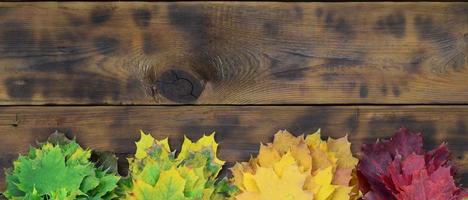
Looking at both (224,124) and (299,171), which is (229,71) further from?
(299,171)

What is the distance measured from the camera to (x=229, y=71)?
1031 millimetres

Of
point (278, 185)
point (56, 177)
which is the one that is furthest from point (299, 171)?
point (56, 177)

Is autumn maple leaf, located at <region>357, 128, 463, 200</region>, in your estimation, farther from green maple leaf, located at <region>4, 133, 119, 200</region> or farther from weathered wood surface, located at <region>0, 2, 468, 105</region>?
green maple leaf, located at <region>4, 133, 119, 200</region>

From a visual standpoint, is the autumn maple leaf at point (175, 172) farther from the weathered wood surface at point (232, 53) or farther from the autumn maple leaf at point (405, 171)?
the autumn maple leaf at point (405, 171)

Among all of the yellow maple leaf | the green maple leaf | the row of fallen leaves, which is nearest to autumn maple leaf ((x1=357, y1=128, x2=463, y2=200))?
the row of fallen leaves

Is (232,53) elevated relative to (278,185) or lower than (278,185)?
elevated

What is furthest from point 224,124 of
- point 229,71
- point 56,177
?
point 56,177

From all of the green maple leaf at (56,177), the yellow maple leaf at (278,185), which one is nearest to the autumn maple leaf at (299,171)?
the yellow maple leaf at (278,185)

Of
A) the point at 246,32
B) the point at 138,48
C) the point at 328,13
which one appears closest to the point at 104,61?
the point at 138,48

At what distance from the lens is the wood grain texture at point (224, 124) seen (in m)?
1.03

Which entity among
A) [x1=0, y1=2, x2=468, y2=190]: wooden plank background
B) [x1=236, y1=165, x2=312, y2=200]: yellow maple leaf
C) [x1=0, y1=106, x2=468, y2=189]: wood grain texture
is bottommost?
[x1=236, y1=165, x2=312, y2=200]: yellow maple leaf

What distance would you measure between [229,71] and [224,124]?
0.09 metres

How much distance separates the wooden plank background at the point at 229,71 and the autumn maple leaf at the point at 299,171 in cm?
3

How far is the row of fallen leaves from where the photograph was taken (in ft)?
3.15
